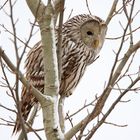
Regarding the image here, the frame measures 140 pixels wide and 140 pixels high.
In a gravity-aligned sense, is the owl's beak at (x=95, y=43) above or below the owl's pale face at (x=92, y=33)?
below

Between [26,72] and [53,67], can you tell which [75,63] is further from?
[53,67]

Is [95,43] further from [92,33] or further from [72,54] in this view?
[72,54]

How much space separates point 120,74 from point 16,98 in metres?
0.83

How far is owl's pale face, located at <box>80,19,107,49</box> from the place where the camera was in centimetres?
650

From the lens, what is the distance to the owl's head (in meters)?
6.54

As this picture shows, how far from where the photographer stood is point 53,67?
404 cm

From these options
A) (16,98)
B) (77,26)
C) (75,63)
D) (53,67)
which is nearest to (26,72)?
(75,63)

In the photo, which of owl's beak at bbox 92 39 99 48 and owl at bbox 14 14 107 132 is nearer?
owl at bbox 14 14 107 132

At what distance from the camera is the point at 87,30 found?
679 centimetres

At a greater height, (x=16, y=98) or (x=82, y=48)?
(x=82, y=48)

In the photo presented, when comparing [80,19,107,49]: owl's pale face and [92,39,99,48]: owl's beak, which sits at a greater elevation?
[80,19,107,49]: owl's pale face

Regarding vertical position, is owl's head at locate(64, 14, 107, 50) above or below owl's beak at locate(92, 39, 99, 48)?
above

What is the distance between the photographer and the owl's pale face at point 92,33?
21.3 feet

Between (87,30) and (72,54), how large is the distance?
0.70 metres
